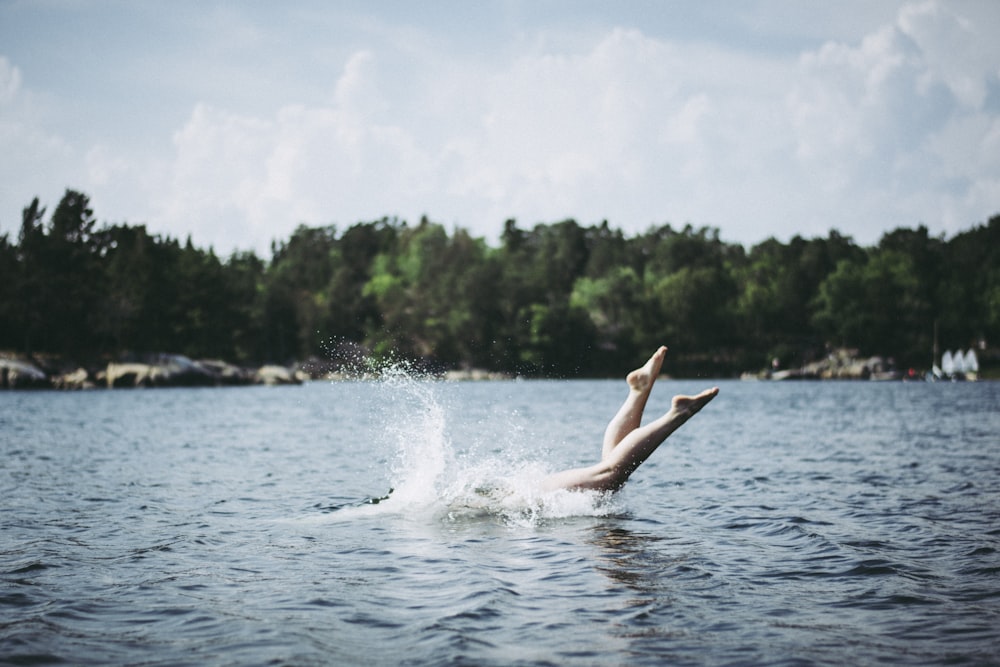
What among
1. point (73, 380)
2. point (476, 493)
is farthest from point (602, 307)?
point (476, 493)

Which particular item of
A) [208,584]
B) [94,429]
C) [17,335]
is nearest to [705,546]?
[208,584]

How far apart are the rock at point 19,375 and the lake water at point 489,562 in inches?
2241

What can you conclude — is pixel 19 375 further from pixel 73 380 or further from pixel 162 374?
pixel 162 374

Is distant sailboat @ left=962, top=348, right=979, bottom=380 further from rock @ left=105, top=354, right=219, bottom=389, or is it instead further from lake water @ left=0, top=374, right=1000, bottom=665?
lake water @ left=0, top=374, right=1000, bottom=665

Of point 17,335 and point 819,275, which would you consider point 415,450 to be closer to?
point 17,335

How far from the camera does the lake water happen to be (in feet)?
20.8

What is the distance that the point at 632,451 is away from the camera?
9891 millimetres

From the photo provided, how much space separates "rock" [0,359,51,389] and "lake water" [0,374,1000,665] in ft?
187

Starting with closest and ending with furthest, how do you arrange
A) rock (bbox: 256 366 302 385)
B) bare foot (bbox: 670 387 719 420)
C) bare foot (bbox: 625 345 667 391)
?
1. bare foot (bbox: 670 387 719 420)
2. bare foot (bbox: 625 345 667 391)
3. rock (bbox: 256 366 302 385)

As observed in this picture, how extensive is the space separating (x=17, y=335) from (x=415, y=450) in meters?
73.9

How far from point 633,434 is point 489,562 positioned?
229 centimetres

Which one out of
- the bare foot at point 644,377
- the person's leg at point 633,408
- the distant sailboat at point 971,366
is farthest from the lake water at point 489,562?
the distant sailboat at point 971,366

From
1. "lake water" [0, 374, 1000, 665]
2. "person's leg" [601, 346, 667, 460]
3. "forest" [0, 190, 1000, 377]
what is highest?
"forest" [0, 190, 1000, 377]

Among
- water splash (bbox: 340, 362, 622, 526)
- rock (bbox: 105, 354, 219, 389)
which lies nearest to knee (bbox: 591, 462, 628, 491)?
water splash (bbox: 340, 362, 622, 526)
